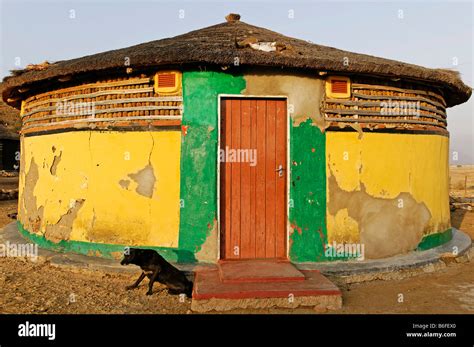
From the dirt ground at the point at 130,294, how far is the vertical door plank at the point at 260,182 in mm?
1385

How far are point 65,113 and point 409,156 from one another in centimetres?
600

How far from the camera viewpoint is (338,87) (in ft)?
20.4

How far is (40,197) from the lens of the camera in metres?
7.20

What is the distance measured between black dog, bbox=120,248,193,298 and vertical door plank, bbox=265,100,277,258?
1581 mm

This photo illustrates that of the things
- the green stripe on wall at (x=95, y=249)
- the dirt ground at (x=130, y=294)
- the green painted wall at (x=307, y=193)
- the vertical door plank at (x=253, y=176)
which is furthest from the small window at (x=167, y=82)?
the dirt ground at (x=130, y=294)

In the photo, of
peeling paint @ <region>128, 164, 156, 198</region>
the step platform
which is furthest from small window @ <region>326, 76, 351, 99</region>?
peeling paint @ <region>128, 164, 156, 198</region>

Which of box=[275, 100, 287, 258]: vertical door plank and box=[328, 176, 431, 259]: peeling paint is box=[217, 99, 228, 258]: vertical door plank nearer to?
A: box=[275, 100, 287, 258]: vertical door plank

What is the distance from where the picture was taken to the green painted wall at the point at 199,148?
5.87 meters

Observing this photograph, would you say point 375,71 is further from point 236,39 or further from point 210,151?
point 210,151

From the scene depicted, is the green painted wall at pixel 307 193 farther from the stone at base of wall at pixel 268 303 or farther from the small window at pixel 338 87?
the stone at base of wall at pixel 268 303

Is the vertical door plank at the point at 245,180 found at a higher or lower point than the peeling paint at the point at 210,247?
higher

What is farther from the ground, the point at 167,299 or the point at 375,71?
the point at 375,71
